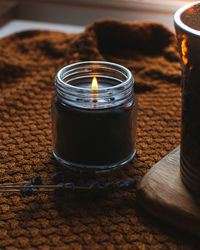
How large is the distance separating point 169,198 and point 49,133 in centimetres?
20

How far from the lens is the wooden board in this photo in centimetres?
36

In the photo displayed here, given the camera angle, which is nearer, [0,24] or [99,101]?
[99,101]

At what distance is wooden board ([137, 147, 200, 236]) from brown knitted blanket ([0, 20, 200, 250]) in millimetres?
10

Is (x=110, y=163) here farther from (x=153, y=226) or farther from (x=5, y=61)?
(x=5, y=61)

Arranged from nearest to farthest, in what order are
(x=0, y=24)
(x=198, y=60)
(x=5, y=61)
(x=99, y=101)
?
(x=198, y=60) < (x=99, y=101) < (x=5, y=61) < (x=0, y=24)

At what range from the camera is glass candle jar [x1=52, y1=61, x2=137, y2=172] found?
408mm

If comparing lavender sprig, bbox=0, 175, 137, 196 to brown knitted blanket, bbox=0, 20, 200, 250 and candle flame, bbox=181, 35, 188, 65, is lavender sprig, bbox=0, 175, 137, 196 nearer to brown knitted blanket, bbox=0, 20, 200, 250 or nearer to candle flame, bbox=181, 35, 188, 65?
brown knitted blanket, bbox=0, 20, 200, 250

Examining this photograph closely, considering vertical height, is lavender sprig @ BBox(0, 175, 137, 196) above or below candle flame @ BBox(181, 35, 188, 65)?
below

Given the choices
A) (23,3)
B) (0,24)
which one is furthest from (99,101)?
(23,3)

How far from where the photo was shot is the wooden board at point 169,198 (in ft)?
1.19

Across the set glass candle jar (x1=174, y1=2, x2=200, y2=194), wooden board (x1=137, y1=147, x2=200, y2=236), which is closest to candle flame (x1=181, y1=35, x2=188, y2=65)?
glass candle jar (x1=174, y1=2, x2=200, y2=194)

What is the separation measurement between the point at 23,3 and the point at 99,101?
0.75 m

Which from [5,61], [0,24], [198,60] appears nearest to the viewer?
[198,60]

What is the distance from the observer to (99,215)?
0.38m
